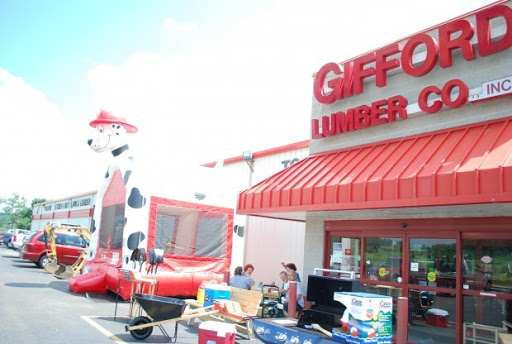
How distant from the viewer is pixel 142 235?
13.1 metres

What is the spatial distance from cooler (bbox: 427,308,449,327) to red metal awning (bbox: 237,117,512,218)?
6.79 feet

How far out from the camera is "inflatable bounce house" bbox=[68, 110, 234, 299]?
12.9 metres

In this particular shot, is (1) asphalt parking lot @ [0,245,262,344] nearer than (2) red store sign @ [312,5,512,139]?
No

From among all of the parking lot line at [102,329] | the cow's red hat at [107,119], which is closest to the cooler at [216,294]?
the parking lot line at [102,329]

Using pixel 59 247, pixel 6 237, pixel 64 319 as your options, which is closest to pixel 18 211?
pixel 6 237

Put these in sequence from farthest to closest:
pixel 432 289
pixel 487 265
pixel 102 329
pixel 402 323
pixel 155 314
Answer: pixel 102 329 → pixel 155 314 → pixel 432 289 → pixel 487 265 → pixel 402 323

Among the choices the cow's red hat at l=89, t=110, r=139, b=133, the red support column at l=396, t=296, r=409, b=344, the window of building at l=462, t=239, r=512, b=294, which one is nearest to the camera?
the red support column at l=396, t=296, r=409, b=344

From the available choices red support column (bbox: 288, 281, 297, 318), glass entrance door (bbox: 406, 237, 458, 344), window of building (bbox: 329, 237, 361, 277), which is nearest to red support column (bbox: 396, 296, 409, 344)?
glass entrance door (bbox: 406, 237, 458, 344)

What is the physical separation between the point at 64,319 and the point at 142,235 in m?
4.04

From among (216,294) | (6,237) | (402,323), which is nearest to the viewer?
(402,323)

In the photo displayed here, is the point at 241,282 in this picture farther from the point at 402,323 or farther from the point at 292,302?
the point at 402,323

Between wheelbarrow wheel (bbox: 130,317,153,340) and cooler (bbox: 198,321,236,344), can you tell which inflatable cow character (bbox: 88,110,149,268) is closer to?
wheelbarrow wheel (bbox: 130,317,153,340)

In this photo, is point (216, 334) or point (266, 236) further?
point (266, 236)

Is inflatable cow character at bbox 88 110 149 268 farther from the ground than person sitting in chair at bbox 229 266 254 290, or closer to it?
farther from the ground
